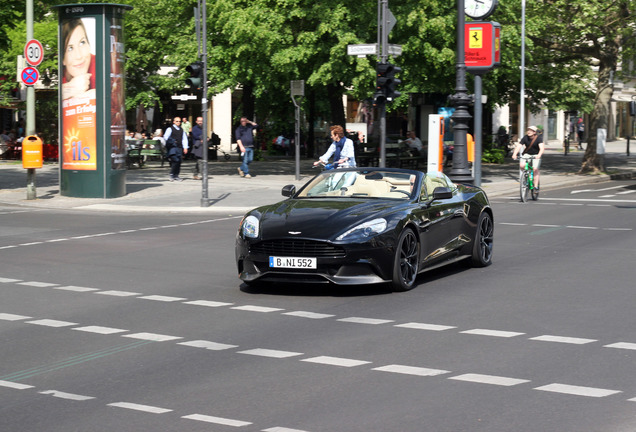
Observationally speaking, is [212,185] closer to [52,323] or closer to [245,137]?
[245,137]

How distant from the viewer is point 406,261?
11055mm

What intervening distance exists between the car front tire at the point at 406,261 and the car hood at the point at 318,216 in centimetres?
35

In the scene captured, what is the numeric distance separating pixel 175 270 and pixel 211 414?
6.97 meters

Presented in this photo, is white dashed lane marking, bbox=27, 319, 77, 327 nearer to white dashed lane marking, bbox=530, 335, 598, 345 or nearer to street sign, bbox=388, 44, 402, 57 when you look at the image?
white dashed lane marking, bbox=530, 335, 598, 345

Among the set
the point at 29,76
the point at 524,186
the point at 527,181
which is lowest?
the point at 524,186

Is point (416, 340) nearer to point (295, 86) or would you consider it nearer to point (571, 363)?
point (571, 363)

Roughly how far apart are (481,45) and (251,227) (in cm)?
1551

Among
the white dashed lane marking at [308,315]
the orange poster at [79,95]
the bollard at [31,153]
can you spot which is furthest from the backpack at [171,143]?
the white dashed lane marking at [308,315]

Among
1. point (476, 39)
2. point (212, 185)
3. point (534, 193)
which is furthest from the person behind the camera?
point (212, 185)

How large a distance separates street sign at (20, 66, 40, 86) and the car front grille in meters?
15.1

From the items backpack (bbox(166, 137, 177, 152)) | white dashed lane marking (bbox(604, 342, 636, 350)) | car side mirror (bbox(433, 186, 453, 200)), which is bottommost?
white dashed lane marking (bbox(604, 342, 636, 350))

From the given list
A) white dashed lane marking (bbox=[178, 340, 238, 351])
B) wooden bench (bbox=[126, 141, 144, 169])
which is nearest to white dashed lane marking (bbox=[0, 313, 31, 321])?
white dashed lane marking (bbox=[178, 340, 238, 351])

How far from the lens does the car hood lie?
10.6 metres

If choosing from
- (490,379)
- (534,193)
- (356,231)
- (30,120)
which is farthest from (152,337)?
(534,193)
